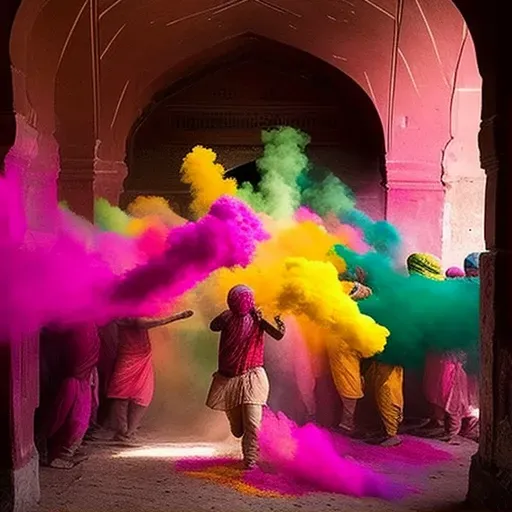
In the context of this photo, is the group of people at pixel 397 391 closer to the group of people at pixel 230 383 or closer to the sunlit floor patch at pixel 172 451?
the group of people at pixel 230 383

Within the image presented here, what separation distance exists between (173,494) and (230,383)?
3.29 ft

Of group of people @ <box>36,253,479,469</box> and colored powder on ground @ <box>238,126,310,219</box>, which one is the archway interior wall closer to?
colored powder on ground @ <box>238,126,310,219</box>

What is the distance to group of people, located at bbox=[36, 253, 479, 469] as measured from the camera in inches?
245

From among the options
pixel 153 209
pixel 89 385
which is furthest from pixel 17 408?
pixel 153 209

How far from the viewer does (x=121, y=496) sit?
5.57 metres

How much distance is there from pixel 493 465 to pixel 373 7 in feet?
16.4

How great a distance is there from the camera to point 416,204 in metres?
9.06

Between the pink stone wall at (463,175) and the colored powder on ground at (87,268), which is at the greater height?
the pink stone wall at (463,175)

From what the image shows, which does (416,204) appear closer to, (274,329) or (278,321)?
(278,321)

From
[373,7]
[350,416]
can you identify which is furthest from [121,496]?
[373,7]

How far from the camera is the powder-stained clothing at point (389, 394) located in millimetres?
7195

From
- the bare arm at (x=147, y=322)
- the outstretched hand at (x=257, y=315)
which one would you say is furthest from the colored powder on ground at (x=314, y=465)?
the bare arm at (x=147, y=322)

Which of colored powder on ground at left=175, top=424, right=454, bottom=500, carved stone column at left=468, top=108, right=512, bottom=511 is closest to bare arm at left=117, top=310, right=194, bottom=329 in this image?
colored powder on ground at left=175, top=424, right=454, bottom=500

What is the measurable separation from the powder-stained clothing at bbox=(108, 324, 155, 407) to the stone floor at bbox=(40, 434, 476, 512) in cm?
84
